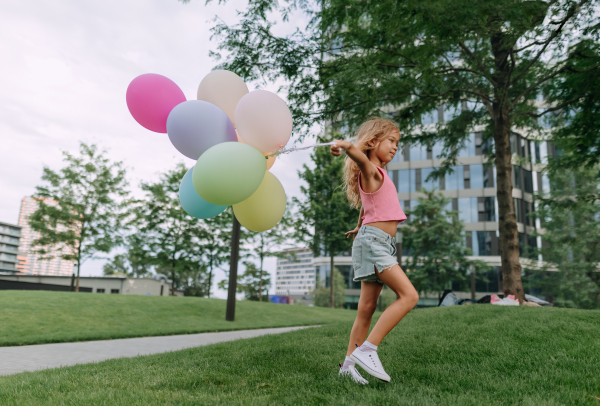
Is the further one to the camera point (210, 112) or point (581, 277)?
point (581, 277)

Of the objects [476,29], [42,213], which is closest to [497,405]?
[476,29]

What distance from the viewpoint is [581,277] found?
1064 inches

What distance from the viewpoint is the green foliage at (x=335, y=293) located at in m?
37.4

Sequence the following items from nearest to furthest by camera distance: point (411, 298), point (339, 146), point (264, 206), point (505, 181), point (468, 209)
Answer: point (339, 146)
point (411, 298)
point (264, 206)
point (505, 181)
point (468, 209)

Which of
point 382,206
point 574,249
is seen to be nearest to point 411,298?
point 382,206

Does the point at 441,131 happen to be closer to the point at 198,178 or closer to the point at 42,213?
the point at 198,178

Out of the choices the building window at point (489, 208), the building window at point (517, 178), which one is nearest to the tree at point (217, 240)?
the building window at point (489, 208)

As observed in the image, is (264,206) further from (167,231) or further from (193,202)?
(167,231)

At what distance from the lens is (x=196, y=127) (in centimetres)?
381

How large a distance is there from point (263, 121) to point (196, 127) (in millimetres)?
660

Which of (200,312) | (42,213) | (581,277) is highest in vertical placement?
(42,213)

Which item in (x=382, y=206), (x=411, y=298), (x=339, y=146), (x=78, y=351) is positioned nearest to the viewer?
(x=339, y=146)

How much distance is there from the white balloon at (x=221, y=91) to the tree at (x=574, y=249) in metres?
26.5

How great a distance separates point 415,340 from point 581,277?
28.3m
